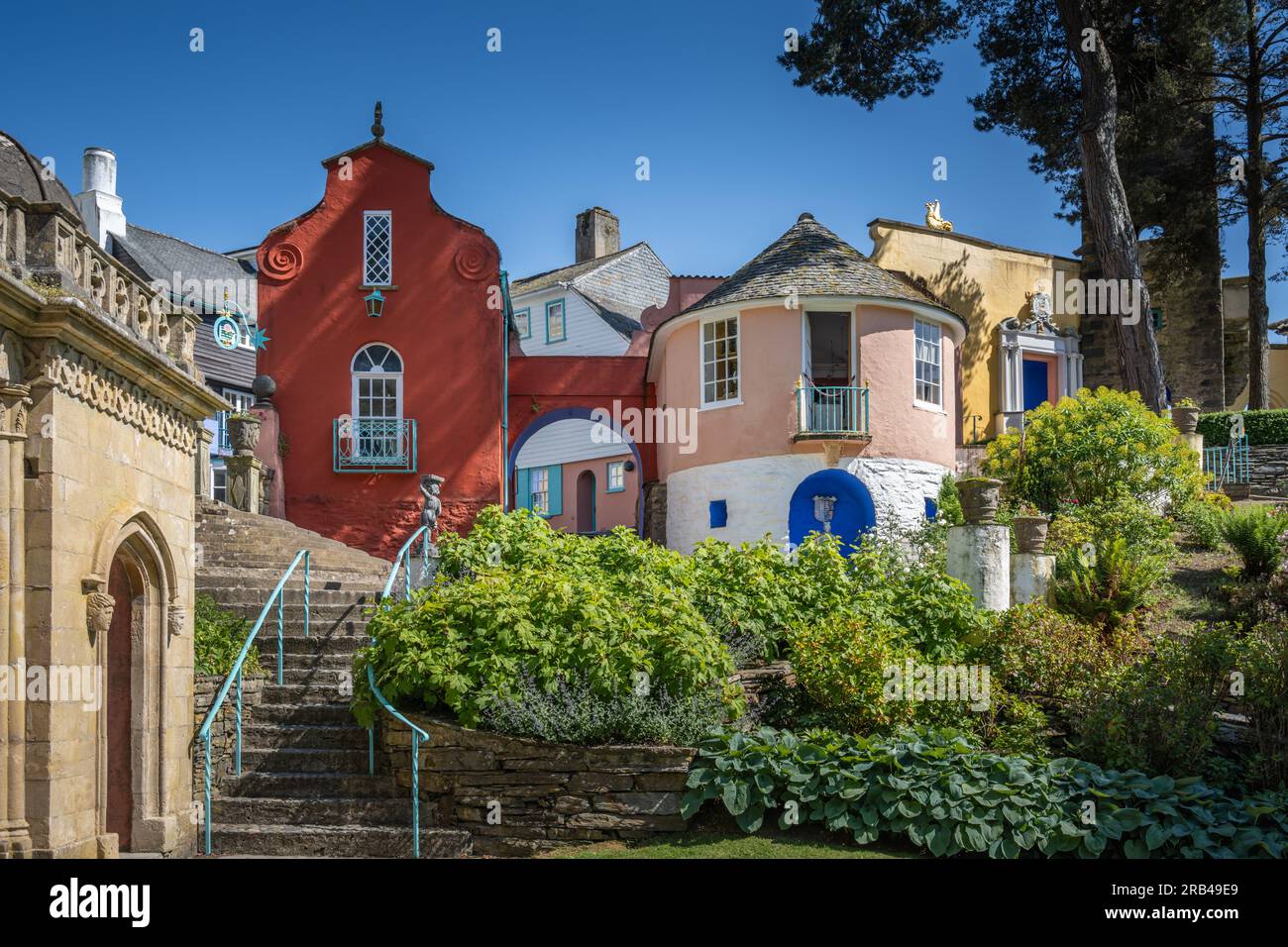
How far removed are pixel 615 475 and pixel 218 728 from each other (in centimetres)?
2225

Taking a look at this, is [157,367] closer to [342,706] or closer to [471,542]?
[342,706]

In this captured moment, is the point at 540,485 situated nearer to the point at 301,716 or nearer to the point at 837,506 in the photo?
the point at 837,506

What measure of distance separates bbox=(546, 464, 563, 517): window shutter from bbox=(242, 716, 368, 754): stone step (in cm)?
2334

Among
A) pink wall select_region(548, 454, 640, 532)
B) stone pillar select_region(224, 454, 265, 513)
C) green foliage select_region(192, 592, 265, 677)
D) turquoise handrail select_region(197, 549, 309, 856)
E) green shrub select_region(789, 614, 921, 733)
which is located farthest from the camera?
pink wall select_region(548, 454, 640, 532)

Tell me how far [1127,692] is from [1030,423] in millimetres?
8532

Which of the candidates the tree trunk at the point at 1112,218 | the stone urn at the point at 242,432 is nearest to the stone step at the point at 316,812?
the stone urn at the point at 242,432

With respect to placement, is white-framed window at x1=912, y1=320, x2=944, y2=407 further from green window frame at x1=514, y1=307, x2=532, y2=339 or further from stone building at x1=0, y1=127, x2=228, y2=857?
green window frame at x1=514, y1=307, x2=532, y2=339

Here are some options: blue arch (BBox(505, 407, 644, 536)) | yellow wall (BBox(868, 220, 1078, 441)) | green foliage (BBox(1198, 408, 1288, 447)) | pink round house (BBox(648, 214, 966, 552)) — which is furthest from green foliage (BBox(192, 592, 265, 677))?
green foliage (BBox(1198, 408, 1288, 447))

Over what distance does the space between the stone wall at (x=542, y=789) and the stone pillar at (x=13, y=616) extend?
11.2 feet

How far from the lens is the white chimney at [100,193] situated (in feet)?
87.5

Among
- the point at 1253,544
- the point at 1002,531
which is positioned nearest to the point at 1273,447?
the point at 1253,544

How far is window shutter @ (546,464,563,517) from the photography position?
3456 centimetres

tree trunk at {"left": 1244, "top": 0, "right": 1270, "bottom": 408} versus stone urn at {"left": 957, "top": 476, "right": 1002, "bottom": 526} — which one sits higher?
tree trunk at {"left": 1244, "top": 0, "right": 1270, "bottom": 408}

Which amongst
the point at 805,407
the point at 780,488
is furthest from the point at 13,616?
the point at 805,407
